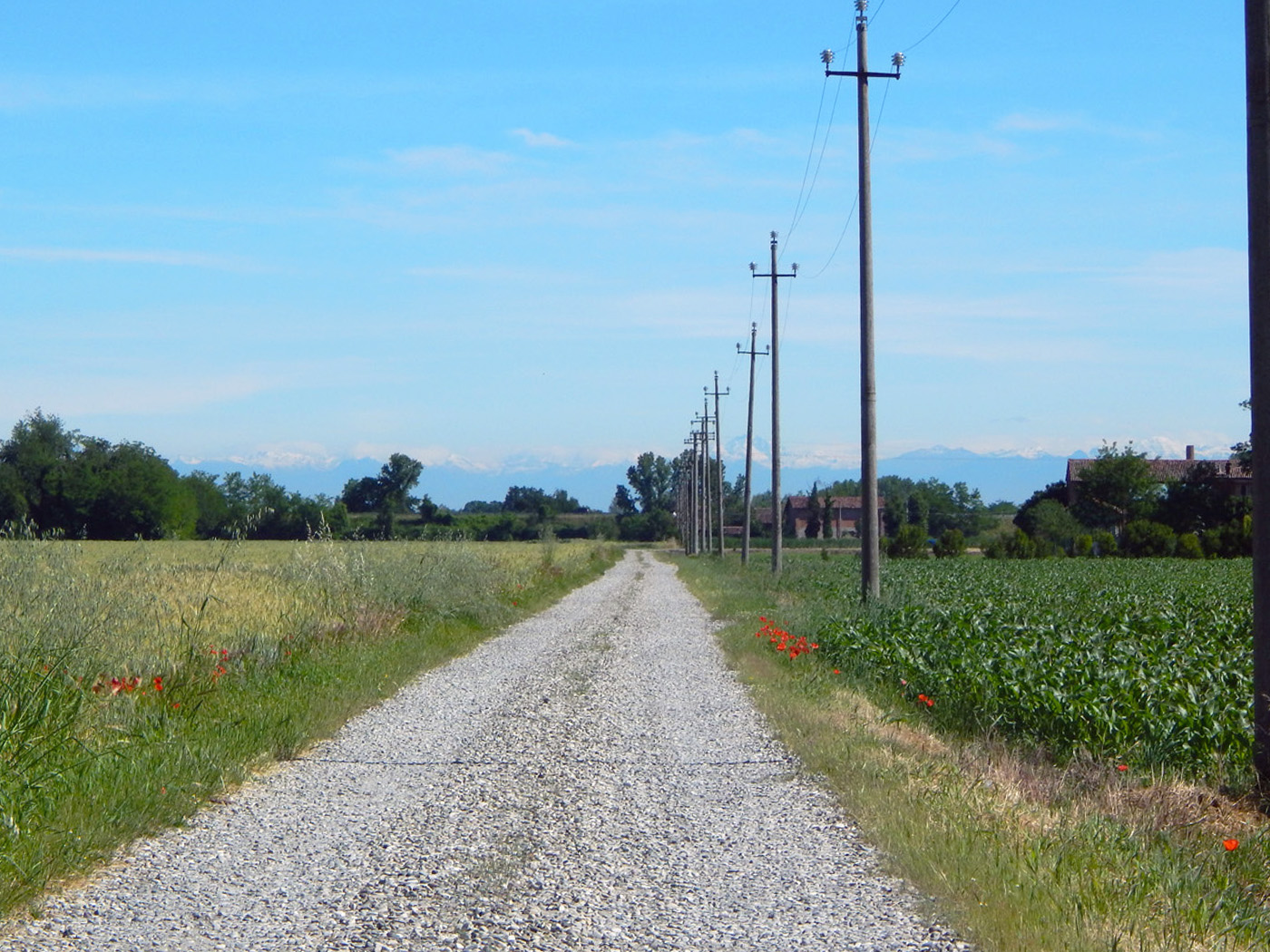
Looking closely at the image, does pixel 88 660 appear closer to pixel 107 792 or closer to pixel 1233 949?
pixel 107 792

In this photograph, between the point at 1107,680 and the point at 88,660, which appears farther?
the point at 1107,680

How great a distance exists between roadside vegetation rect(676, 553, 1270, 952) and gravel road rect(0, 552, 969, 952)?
0.40m

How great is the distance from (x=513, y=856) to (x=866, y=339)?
15902mm

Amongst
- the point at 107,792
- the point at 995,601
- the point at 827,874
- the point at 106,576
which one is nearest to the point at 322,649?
the point at 106,576

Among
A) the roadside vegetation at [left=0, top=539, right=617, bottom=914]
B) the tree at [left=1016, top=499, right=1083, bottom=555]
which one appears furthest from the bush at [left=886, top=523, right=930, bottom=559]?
the roadside vegetation at [left=0, top=539, right=617, bottom=914]

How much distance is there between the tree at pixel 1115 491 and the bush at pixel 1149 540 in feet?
71.0

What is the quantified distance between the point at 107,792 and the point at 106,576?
5.40m

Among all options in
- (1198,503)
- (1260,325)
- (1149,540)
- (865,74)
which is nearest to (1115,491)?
(1198,503)

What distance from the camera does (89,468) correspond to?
107ft

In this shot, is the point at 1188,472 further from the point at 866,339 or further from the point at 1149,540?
the point at 866,339

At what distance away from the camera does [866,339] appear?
2092 cm

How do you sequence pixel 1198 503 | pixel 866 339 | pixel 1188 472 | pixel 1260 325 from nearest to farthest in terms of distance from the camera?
pixel 1260 325
pixel 866 339
pixel 1198 503
pixel 1188 472

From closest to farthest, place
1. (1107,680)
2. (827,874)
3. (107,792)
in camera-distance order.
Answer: (827,874) < (107,792) < (1107,680)

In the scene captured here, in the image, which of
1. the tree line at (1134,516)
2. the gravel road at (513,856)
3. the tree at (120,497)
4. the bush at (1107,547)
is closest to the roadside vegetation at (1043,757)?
the gravel road at (513,856)
